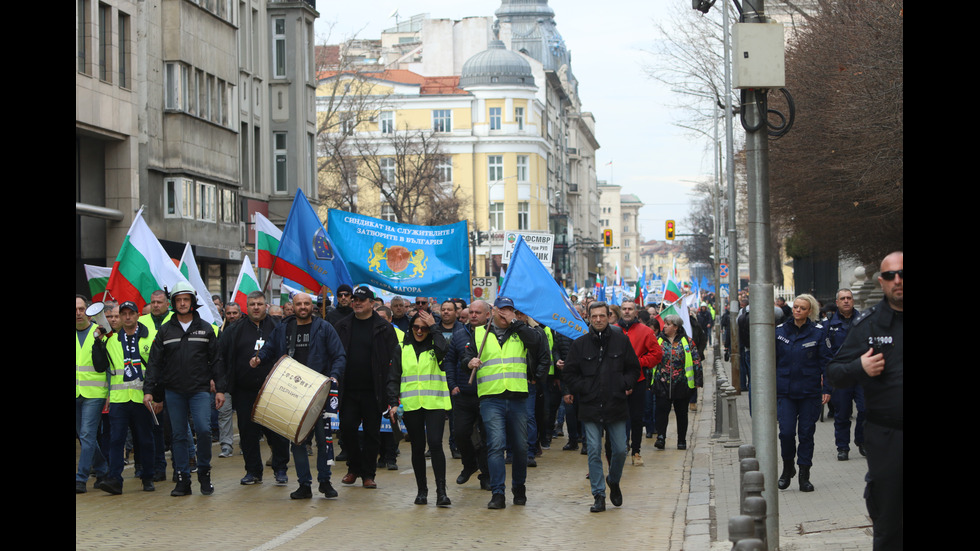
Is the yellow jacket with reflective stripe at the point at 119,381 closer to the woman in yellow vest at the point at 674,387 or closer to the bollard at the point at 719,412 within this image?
the woman in yellow vest at the point at 674,387

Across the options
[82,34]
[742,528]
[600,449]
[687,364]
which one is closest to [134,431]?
[600,449]

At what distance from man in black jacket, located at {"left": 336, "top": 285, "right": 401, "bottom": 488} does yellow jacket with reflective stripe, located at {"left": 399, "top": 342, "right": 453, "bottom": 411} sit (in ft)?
2.18

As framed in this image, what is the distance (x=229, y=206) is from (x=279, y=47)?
30.5 feet

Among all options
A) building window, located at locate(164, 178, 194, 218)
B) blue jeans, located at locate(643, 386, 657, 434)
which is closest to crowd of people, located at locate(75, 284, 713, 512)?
blue jeans, located at locate(643, 386, 657, 434)

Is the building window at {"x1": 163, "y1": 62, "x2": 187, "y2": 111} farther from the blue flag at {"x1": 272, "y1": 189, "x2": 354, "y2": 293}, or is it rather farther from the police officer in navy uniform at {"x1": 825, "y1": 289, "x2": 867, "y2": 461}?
the police officer in navy uniform at {"x1": 825, "y1": 289, "x2": 867, "y2": 461}

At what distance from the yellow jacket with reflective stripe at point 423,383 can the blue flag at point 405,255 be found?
4.47m

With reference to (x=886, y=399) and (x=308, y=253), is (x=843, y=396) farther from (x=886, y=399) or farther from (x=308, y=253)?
(x=886, y=399)

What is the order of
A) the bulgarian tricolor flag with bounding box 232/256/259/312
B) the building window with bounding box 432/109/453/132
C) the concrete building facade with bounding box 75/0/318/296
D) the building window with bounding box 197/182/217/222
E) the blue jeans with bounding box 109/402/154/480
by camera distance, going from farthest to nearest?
1. the building window with bounding box 432/109/453/132
2. the building window with bounding box 197/182/217/222
3. the concrete building facade with bounding box 75/0/318/296
4. the bulgarian tricolor flag with bounding box 232/256/259/312
5. the blue jeans with bounding box 109/402/154/480

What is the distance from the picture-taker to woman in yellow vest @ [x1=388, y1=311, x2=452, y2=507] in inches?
462

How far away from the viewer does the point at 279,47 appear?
1703 inches

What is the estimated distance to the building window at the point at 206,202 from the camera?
33.5m

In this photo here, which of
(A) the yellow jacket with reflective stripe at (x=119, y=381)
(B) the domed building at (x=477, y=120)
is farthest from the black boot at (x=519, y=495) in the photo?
(B) the domed building at (x=477, y=120)

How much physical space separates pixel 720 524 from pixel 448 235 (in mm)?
7061
